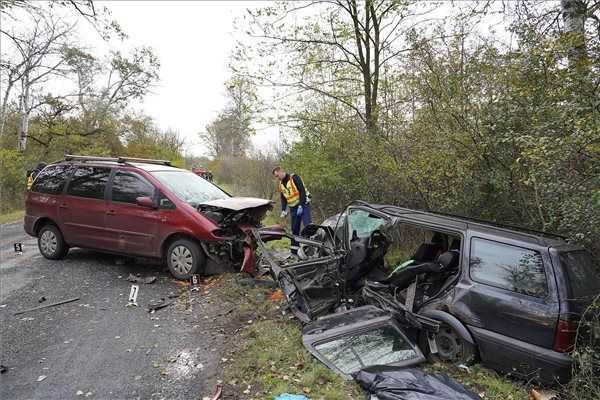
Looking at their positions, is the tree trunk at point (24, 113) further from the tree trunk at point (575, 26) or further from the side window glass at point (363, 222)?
the tree trunk at point (575, 26)

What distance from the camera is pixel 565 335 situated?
314 cm

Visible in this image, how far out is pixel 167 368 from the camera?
3629 mm

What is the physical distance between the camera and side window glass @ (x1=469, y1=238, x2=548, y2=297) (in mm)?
3377

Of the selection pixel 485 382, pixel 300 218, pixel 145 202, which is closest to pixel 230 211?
pixel 145 202

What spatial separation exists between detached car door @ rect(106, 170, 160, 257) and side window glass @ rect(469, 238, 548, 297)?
4.43 metres

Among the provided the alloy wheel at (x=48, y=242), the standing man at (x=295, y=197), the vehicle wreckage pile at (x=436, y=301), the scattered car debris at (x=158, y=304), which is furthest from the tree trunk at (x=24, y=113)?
the vehicle wreckage pile at (x=436, y=301)

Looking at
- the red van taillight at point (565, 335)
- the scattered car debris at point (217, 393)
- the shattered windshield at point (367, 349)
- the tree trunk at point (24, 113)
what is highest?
the tree trunk at point (24, 113)

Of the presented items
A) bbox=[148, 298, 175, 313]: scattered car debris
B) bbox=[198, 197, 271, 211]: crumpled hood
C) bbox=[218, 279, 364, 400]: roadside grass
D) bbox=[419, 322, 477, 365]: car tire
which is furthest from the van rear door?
bbox=[148, 298, 175, 313]: scattered car debris

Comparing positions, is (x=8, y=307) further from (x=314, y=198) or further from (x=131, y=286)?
(x=314, y=198)

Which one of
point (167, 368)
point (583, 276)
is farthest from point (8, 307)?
point (583, 276)

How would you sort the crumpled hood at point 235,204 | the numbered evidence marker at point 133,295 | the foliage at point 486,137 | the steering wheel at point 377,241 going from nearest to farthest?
the foliage at point 486,137, the steering wheel at point 377,241, the numbered evidence marker at point 133,295, the crumpled hood at point 235,204

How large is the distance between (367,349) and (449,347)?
826 mm

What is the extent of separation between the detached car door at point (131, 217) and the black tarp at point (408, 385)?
394 centimetres

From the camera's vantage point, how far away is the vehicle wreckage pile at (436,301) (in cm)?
321
